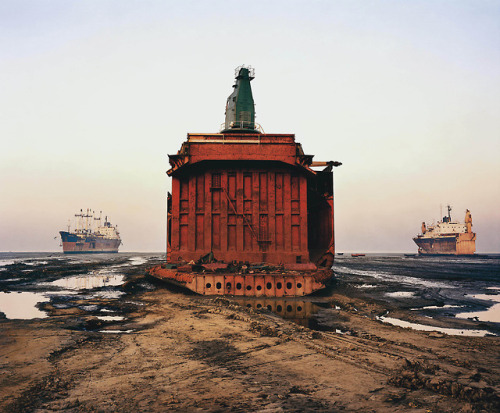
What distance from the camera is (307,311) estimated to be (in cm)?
1325

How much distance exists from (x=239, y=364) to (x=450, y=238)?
130158mm

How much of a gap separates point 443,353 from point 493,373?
1.40m

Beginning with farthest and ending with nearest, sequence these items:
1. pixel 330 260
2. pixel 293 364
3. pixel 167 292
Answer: pixel 330 260
pixel 167 292
pixel 293 364

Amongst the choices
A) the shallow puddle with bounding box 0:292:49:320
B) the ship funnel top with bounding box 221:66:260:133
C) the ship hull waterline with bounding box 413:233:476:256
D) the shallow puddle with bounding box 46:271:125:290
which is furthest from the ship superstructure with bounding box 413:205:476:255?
the shallow puddle with bounding box 0:292:49:320

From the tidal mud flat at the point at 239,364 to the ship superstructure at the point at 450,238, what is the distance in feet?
398

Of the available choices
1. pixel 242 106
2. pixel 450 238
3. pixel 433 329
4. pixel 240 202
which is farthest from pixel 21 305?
pixel 450 238

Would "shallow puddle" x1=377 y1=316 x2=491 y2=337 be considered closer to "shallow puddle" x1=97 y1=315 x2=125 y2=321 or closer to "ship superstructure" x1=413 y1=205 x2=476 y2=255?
"shallow puddle" x1=97 y1=315 x2=125 y2=321

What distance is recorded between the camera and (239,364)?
Result: 669cm

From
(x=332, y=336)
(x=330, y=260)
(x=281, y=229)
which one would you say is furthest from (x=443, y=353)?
(x=330, y=260)

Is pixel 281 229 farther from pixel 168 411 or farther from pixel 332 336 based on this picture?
pixel 168 411

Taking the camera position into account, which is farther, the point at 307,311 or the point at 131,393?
the point at 307,311

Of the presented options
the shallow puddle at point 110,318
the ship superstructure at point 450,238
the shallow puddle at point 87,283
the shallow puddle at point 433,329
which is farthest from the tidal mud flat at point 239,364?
the ship superstructure at point 450,238

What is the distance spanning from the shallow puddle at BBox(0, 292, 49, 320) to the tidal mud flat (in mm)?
1607

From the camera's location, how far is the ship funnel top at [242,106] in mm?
29453
